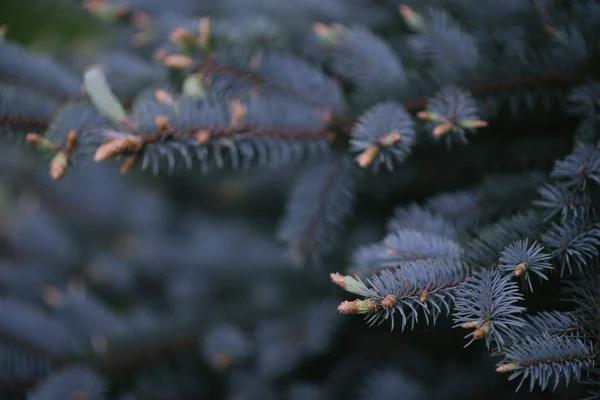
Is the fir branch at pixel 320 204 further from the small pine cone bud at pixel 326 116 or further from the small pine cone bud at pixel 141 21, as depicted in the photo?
the small pine cone bud at pixel 141 21

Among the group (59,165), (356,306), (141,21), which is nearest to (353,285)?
(356,306)

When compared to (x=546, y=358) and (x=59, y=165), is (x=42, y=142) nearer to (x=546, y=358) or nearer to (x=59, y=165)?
(x=59, y=165)

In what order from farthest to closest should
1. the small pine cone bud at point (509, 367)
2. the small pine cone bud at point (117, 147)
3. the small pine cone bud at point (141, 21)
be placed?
the small pine cone bud at point (141, 21) < the small pine cone bud at point (117, 147) < the small pine cone bud at point (509, 367)

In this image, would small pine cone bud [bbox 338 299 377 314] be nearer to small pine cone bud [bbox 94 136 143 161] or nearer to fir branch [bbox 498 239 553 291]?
fir branch [bbox 498 239 553 291]

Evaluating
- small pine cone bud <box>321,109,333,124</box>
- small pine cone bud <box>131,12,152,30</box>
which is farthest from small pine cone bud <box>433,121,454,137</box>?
small pine cone bud <box>131,12,152,30</box>

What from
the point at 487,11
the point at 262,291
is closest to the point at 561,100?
the point at 487,11

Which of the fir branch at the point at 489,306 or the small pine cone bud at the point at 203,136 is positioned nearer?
the fir branch at the point at 489,306

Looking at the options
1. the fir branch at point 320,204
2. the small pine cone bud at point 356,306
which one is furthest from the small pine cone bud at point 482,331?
the fir branch at point 320,204
